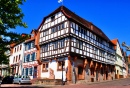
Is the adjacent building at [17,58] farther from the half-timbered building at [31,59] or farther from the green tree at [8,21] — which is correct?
the green tree at [8,21]

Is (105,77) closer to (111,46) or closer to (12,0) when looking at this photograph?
(111,46)

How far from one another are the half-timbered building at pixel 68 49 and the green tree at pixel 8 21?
11691mm

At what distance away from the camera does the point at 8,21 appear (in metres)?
17.4

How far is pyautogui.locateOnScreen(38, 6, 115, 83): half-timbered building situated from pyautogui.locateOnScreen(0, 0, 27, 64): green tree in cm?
1169

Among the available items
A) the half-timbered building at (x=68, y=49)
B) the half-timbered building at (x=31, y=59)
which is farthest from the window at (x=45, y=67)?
the half-timbered building at (x=31, y=59)

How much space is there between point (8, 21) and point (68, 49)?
14447 mm

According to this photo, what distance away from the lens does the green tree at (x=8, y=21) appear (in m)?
17.2

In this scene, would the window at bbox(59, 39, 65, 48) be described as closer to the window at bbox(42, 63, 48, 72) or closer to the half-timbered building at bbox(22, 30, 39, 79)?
the window at bbox(42, 63, 48, 72)

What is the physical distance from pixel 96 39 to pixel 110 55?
10.5 metres

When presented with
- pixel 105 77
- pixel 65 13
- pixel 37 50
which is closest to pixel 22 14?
pixel 65 13

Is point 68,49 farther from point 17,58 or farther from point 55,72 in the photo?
point 17,58

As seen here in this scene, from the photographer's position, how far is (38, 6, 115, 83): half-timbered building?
3069 centimetres

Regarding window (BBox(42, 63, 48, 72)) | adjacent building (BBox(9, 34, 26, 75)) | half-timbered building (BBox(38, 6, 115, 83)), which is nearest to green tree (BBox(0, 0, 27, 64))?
half-timbered building (BBox(38, 6, 115, 83))

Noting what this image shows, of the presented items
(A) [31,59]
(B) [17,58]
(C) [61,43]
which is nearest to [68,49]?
(C) [61,43]
